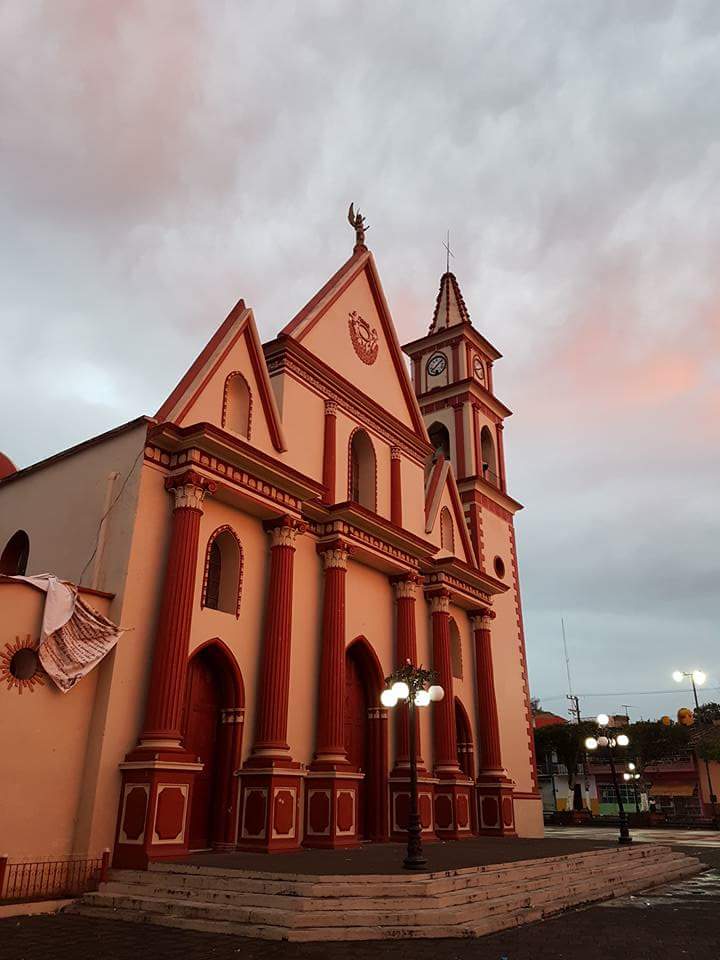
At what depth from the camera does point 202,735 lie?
1598 centimetres

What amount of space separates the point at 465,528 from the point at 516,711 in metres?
7.32

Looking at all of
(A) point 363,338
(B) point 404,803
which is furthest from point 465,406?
(B) point 404,803

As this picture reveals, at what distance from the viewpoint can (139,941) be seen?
9.11 m

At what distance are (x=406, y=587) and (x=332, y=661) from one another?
4.57 m

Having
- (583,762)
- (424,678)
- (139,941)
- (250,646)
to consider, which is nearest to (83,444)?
(250,646)

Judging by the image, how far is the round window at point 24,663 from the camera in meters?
12.6

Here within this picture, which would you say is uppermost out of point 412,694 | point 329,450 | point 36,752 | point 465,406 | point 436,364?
point 436,364

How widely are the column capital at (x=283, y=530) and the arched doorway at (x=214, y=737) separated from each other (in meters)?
2.84

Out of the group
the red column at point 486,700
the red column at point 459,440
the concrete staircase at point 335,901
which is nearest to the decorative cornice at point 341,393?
the red column at point 459,440

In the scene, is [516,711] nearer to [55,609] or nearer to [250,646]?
[250,646]

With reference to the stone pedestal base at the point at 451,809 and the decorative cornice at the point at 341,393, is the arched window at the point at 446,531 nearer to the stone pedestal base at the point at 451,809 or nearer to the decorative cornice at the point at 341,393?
the decorative cornice at the point at 341,393

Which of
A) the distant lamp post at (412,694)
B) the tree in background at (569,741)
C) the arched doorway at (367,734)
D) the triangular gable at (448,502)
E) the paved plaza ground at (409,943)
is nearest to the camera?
the paved plaza ground at (409,943)

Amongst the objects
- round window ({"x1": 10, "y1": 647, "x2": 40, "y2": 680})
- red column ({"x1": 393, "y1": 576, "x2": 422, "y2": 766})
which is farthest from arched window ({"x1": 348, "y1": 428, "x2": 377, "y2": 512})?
round window ({"x1": 10, "y1": 647, "x2": 40, "y2": 680})

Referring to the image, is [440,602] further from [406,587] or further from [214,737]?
[214,737]
